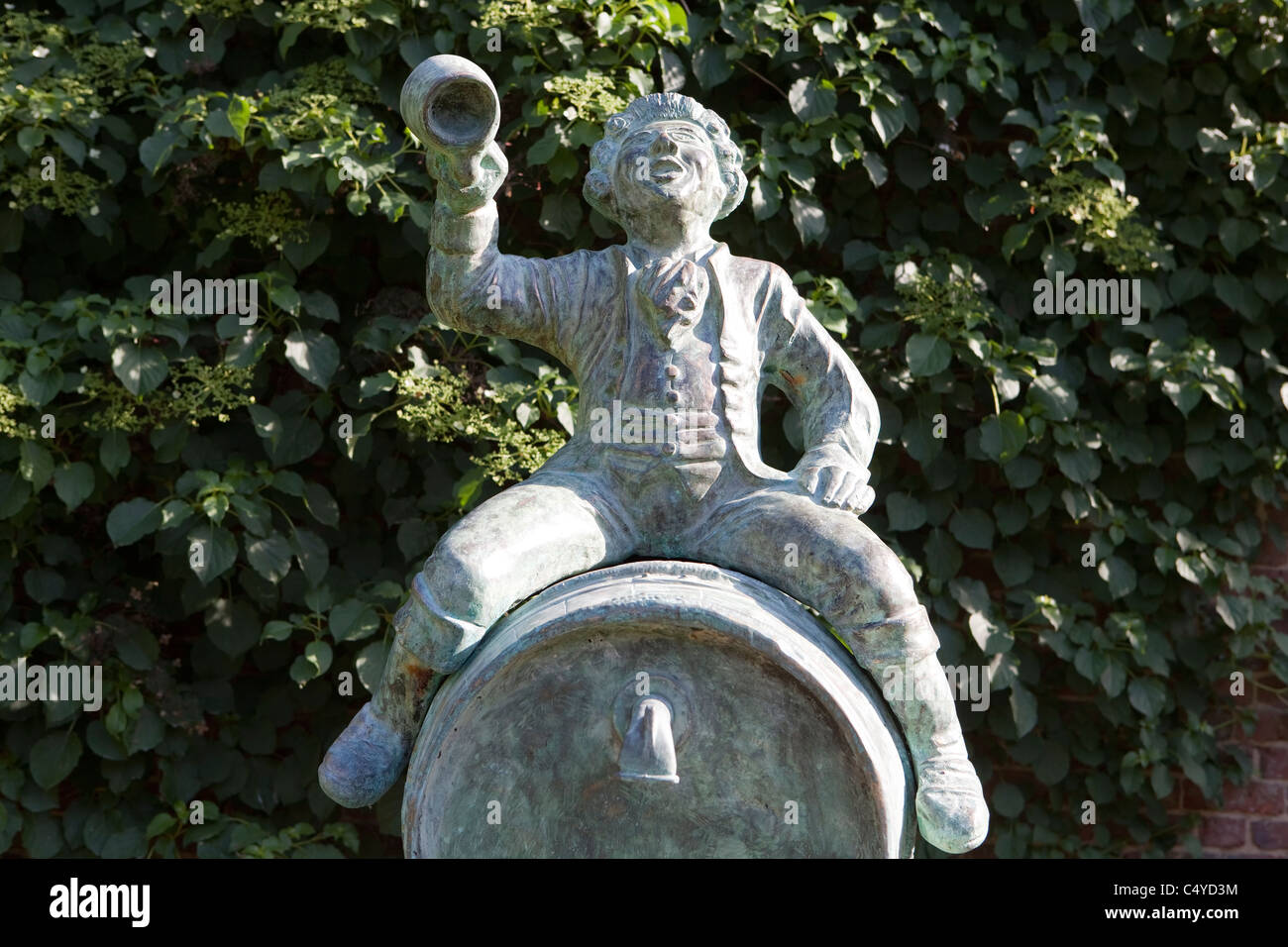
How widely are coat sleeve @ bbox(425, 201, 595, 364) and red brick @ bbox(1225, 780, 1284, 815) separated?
2778 millimetres

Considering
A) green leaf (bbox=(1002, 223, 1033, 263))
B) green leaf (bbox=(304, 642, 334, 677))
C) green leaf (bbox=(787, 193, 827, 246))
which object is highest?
green leaf (bbox=(787, 193, 827, 246))

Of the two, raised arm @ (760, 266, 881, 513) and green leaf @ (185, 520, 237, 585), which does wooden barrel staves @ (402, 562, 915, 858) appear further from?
green leaf @ (185, 520, 237, 585)

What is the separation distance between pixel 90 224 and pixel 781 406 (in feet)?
6.51

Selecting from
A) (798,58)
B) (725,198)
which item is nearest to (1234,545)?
(798,58)

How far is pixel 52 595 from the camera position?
4289mm

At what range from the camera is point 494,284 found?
2918 millimetres

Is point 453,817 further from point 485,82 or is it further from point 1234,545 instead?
point 1234,545

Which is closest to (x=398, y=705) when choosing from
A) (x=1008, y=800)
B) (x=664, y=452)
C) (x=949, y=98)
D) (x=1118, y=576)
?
(x=664, y=452)

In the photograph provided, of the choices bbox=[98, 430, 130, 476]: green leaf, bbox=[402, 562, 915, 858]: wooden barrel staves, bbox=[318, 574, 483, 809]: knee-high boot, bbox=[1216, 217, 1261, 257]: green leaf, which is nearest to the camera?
bbox=[402, 562, 915, 858]: wooden barrel staves

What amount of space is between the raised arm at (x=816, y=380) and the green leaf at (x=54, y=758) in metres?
2.30

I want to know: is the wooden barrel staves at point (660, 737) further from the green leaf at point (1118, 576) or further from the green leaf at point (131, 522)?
the green leaf at point (1118, 576)

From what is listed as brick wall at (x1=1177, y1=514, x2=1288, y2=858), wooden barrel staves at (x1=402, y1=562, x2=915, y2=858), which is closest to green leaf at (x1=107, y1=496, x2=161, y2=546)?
wooden barrel staves at (x1=402, y1=562, x2=915, y2=858)

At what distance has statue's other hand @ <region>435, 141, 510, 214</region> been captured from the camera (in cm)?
275

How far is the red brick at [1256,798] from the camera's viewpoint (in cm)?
470
